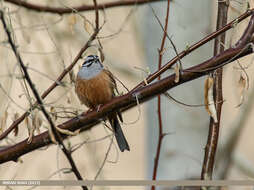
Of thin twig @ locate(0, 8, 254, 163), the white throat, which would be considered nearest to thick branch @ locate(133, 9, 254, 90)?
thin twig @ locate(0, 8, 254, 163)

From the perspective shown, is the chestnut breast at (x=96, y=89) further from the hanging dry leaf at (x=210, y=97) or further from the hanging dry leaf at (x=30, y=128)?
the hanging dry leaf at (x=210, y=97)

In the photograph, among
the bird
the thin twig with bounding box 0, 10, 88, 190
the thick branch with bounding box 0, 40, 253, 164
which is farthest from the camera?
the bird

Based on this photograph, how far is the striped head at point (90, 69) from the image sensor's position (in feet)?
11.2

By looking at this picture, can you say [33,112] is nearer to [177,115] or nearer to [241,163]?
[177,115]

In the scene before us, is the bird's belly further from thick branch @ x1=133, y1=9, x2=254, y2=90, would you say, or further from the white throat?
thick branch @ x1=133, y1=9, x2=254, y2=90

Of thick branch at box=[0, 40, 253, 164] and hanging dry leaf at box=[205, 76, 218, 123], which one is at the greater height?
thick branch at box=[0, 40, 253, 164]

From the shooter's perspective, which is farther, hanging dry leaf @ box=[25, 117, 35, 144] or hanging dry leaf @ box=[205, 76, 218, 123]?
hanging dry leaf @ box=[25, 117, 35, 144]

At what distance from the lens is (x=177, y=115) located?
3752 millimetres

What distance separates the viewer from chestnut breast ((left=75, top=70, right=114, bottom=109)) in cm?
317

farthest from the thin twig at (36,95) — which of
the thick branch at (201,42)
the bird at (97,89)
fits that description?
the bird at (97,89)

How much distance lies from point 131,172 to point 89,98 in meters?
4.05

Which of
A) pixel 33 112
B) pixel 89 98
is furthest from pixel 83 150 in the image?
pixel 33 112

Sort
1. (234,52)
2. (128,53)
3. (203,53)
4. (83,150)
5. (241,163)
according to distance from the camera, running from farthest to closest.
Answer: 1. (128,53)
2. (83,150)
3. (241,163)
4. (203,53)
5. (234,52)

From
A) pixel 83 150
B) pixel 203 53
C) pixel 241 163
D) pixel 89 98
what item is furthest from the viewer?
pixel 83 150
